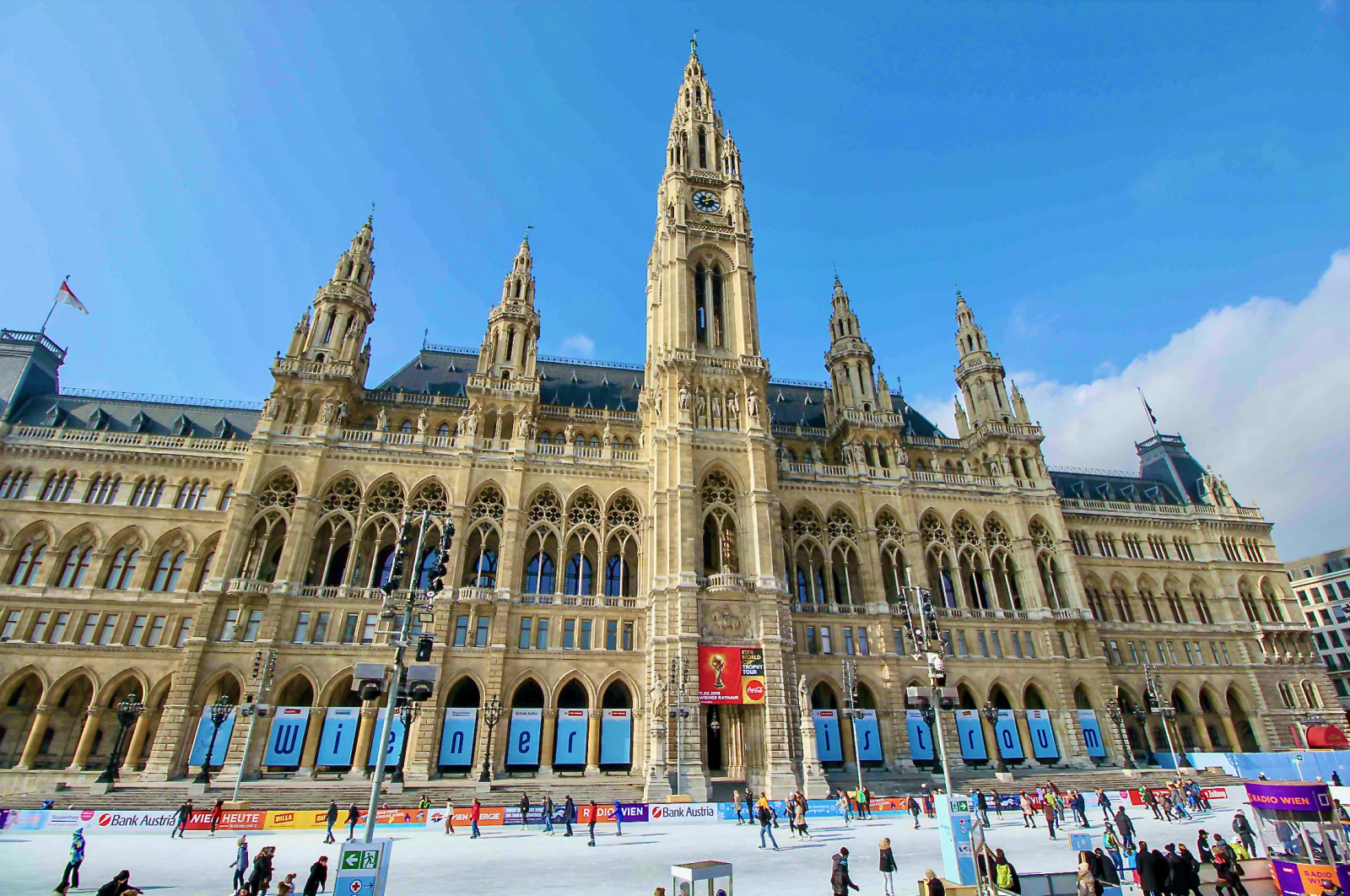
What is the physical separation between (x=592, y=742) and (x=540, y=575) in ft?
31.9

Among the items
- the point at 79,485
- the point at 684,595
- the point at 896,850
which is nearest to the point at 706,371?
the point at 684,595

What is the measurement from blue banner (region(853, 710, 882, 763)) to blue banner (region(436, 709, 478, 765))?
21.1 m

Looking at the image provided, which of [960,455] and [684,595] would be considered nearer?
[684,595]

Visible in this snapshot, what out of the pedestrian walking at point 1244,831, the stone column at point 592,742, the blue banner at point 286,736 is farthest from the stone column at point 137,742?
the pedestrian walking at point 1244,831

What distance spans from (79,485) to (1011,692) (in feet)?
188

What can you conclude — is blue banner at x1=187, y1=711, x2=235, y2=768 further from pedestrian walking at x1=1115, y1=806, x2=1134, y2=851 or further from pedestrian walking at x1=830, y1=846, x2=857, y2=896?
pedestrian walking at x1=1115, y1=806, x2=1134, y2=851

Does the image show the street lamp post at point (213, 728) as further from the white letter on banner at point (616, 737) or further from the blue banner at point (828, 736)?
the blue banner at point (828, 736)

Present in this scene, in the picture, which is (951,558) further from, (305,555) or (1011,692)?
(305,555)

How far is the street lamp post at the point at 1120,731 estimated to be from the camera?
40.5 metres

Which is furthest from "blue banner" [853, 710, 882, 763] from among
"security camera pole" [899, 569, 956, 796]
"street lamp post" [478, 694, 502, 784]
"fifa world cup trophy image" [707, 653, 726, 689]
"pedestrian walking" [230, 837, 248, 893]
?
"pedestrian walking" [230, 837, 248, 893]

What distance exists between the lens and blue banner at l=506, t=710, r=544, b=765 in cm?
3456

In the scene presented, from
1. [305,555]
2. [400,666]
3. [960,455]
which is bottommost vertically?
[400,666]

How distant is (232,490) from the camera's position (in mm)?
40406

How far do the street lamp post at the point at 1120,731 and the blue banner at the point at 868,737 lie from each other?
15636 millimetres
